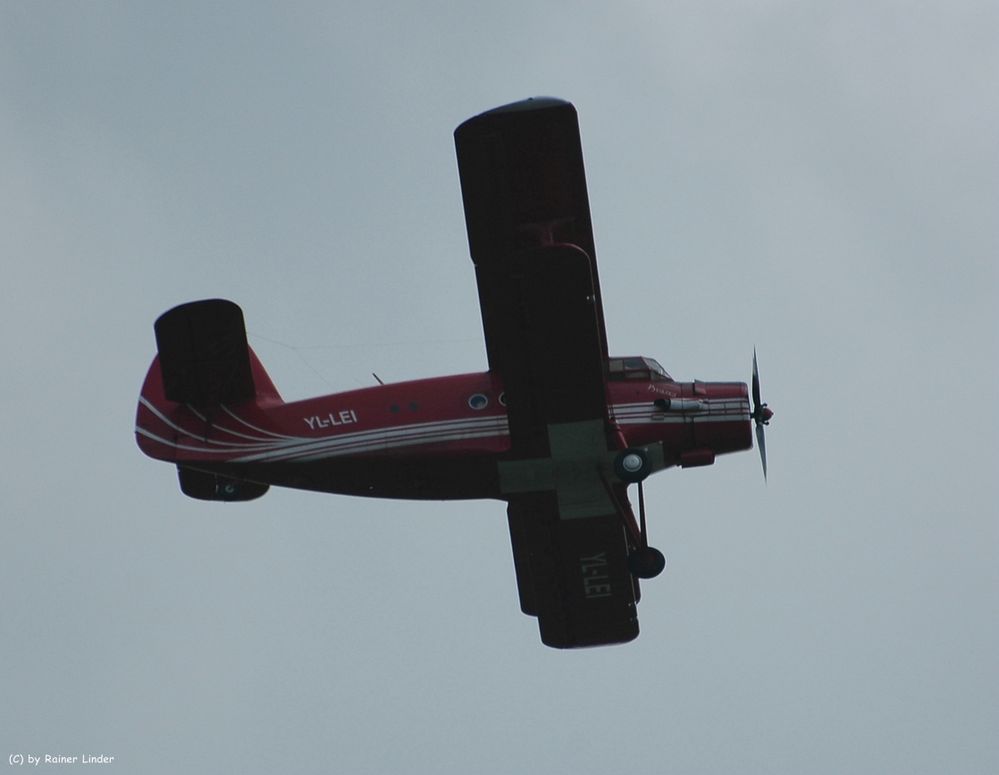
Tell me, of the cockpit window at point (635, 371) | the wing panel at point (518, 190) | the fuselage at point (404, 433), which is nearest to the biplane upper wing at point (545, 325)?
the wing panel at point (518, 190)

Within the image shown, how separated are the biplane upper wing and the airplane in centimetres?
2

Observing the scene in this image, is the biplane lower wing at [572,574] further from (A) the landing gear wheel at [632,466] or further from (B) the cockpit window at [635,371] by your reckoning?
(B) the cockpit window at [635,371]

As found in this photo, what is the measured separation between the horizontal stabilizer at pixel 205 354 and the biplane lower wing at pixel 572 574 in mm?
3959

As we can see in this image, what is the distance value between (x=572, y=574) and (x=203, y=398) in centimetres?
559

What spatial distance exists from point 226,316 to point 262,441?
5.47ft

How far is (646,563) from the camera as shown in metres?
19.6

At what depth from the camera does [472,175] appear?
18375mm

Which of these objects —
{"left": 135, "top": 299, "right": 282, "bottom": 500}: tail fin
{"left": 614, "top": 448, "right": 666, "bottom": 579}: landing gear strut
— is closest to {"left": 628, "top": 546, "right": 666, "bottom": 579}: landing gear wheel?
{"left": 614, "top": 448, "right": 666, "bottom": 579}: landing gear strut

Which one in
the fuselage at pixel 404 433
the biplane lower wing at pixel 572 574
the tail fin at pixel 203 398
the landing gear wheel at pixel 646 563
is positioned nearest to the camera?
→ the tail fin at pixel 203 398

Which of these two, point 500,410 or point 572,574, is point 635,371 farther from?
point 572,574

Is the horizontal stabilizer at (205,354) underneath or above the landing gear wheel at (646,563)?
above

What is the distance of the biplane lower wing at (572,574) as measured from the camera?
66.3 ft

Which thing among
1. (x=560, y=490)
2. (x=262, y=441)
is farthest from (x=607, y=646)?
(x=262, y=441)

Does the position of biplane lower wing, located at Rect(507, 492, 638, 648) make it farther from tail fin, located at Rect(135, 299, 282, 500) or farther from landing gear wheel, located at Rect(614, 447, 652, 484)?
tail fin, located at Rect(135, 299, 282, 500)
